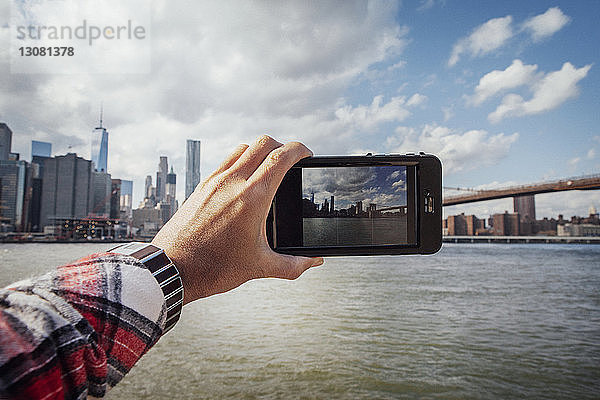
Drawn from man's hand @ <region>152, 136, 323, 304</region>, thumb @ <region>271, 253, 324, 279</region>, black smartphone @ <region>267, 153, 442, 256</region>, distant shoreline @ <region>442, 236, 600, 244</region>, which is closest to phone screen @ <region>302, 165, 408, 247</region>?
black smartphone @ <region>267, 153, 442, 256</region>

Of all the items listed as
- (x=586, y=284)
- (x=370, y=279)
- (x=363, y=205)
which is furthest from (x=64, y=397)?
(x=586, y=284)

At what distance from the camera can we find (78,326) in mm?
499

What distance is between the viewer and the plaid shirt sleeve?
0.44 meters

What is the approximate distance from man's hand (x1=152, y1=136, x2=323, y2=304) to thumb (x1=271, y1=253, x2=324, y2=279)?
0.12ft

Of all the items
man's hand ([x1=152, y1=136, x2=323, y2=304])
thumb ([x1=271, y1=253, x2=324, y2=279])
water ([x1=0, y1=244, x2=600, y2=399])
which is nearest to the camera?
man's hand ([x1=152, y1=136, x2=323, y2=304])

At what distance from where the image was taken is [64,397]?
0.48 m

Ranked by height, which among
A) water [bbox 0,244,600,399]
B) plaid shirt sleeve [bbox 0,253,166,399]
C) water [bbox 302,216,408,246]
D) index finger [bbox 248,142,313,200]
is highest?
index finger [bbox 248,142,313,200]

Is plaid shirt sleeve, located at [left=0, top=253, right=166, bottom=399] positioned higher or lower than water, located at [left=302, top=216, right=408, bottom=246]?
lower

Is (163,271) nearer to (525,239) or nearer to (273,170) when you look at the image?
(273,170)

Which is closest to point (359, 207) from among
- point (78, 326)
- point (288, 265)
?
point (288, 265)

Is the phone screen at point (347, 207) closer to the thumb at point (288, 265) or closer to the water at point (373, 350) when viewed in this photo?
the thumb at point (288, 265)

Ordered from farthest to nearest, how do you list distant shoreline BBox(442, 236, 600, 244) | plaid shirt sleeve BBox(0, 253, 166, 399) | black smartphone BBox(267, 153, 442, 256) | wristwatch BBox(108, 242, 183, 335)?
distant shoreline BBox(442, 236, 600, 244) < black smartphone BBox(267, 153, 442, 256) < wristwatch BBox(108, 242, 183, 335) < plaid shirt sleeve BBox(0, 253, 166, 399)

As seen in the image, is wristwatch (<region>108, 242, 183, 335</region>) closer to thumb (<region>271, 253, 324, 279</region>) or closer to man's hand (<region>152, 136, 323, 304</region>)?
man's hand (<region>152, 136, 323, 304</region>)

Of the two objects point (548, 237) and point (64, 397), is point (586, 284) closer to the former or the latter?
point (64, 397)
